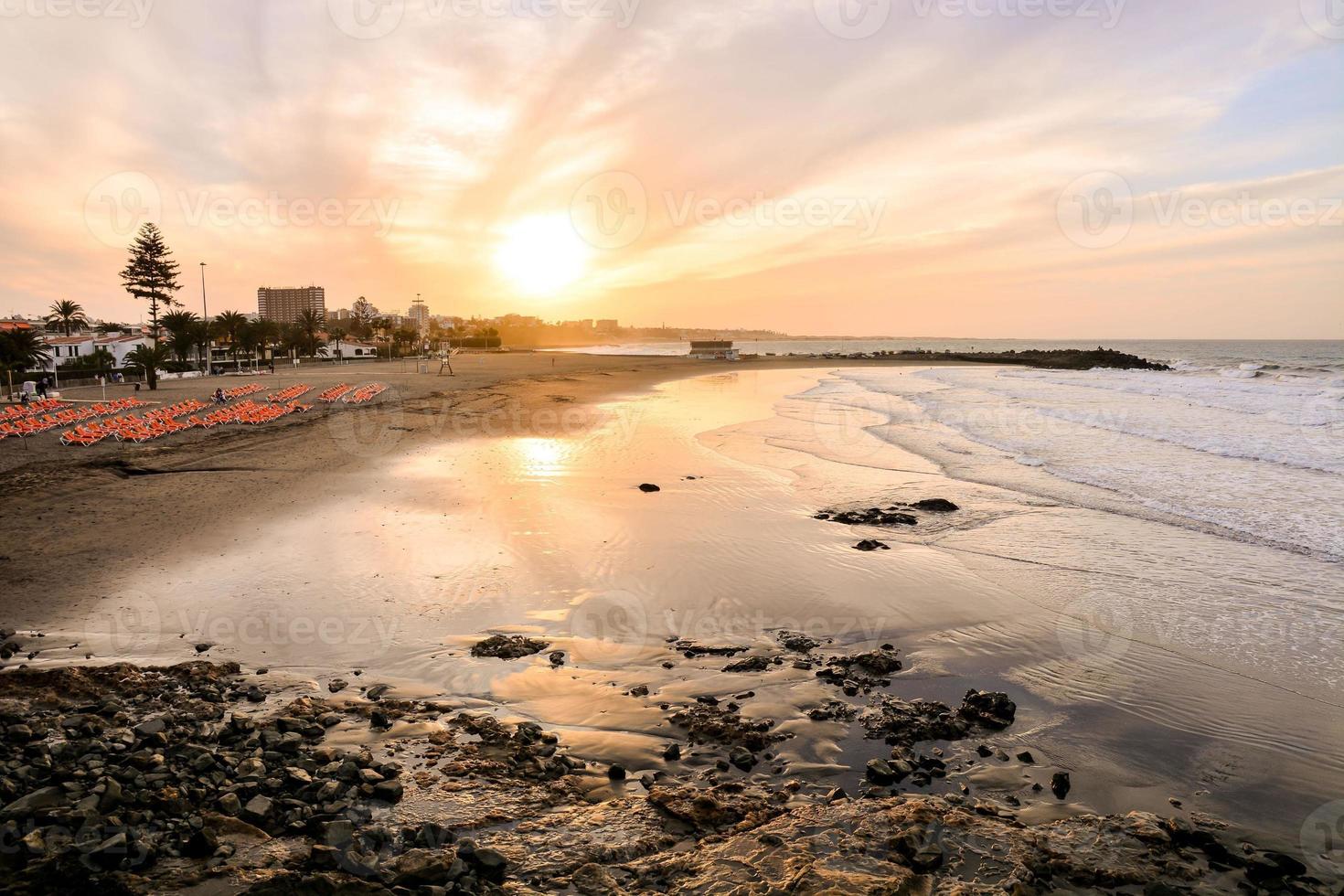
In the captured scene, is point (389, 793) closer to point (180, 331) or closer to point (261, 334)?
point (180, 331)

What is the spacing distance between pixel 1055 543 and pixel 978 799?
829 cm

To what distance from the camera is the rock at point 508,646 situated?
719 centimetres

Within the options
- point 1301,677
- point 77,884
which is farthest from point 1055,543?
point 77,884

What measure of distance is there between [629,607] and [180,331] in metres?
63.5

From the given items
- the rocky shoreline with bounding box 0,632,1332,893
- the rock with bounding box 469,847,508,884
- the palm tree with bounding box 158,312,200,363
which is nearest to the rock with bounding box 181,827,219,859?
the rocky shoreline with bounding box 0,632,1332,893

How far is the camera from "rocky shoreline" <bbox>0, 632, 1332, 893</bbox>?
3.84 meters

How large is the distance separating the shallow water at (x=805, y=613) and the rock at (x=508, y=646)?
0.18 m

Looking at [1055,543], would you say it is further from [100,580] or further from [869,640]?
[100,580]

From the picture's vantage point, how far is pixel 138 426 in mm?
21359

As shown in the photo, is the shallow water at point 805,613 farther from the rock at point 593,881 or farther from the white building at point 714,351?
the white building at point 714,351

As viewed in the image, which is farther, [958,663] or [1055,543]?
[1055,543]

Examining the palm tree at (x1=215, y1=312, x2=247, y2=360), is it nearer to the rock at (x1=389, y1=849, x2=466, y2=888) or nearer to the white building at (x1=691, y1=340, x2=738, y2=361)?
the white building at (x1=691, y1=340, x2=738, y2=361)

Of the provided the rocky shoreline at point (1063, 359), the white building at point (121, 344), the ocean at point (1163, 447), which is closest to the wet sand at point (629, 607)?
the ocean at point (1163, 447)

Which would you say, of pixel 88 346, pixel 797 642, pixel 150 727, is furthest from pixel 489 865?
pixel 88 346
